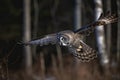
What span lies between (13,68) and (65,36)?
12.5m

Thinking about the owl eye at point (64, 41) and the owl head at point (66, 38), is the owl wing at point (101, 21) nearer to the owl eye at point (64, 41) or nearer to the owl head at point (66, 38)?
the owl head at point (66, 38)

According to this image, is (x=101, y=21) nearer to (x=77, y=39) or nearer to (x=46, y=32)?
(x=77, y=39)

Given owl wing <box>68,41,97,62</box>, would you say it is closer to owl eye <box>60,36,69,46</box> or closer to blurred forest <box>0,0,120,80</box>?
owl eye <box>60,36,69,46</box>

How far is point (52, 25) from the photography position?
20.6 metres

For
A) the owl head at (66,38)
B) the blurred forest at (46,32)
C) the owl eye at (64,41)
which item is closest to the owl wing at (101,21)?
the owl head at (66,38)

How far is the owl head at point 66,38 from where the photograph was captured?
5641 mm

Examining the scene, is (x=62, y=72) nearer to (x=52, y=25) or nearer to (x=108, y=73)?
(x=108, y=73)

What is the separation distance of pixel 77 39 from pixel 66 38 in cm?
29

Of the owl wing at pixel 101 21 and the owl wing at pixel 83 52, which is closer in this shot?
the owl wing at pixel 101 21

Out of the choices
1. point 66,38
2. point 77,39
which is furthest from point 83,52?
point 66,38

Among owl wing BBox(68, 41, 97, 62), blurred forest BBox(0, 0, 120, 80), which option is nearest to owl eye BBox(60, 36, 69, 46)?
owl wing BBox(68, 41, 97, 62)

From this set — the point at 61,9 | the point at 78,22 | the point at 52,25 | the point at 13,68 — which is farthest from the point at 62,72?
the point at 61,9

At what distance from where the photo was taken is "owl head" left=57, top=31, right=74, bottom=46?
18.5 feet

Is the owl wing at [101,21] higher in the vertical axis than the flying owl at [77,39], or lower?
higher
